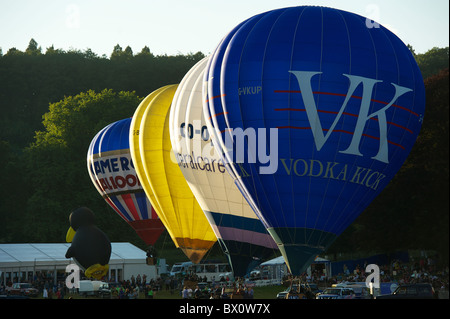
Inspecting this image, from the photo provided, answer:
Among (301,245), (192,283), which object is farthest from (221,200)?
(192,283)

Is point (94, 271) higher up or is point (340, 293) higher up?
point (94, 271)

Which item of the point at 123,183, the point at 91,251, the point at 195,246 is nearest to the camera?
the point at 195,246

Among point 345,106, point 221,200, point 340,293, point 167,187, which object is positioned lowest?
point 340,293

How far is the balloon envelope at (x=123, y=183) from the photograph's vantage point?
34.3 metres

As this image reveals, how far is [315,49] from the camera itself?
21.3 meters

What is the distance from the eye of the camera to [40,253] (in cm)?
3616

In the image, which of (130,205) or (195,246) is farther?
(130,205)

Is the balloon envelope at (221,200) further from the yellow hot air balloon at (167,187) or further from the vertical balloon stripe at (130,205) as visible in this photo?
the vertical balloon stripe at (130,205)

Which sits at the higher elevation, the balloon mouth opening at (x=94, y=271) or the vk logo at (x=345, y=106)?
the vk logo at (x=345, y=106)

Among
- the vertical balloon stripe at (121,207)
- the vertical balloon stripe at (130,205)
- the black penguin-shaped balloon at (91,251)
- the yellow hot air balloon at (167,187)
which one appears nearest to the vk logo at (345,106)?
the yellow hot air balloon at (167,187)

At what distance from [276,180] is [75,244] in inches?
544

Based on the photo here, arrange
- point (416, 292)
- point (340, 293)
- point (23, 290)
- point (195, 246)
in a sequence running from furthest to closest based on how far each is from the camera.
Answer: point (23, 290) < point (195, 246) < point (340, 293) < point (416, 292)

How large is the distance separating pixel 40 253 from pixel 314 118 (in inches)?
805

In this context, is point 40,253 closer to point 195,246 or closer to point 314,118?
point 195,246
